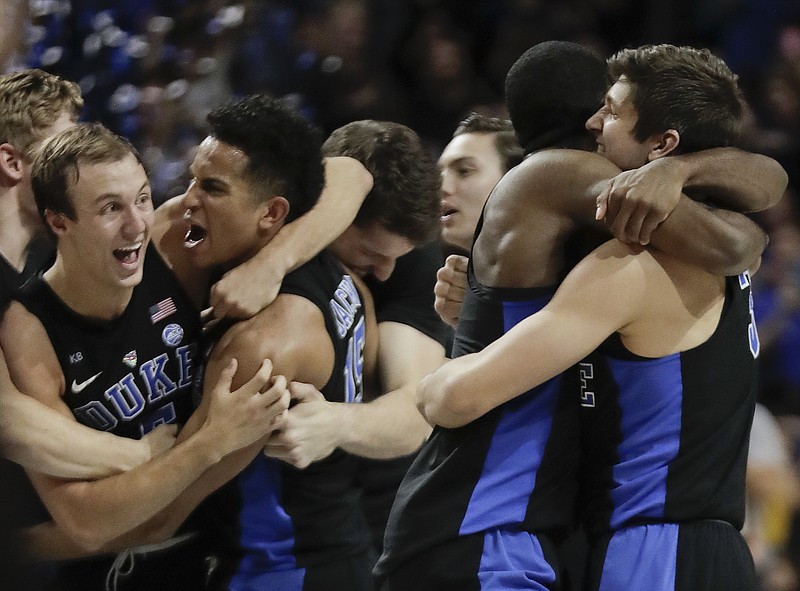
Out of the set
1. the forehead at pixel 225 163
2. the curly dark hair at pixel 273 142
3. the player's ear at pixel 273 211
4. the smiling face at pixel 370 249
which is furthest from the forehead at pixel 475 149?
the forehead at pixel 225 163

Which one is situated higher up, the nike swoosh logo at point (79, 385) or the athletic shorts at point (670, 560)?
the athletic shorts at point (670, 560)

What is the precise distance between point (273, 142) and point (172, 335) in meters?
0.65

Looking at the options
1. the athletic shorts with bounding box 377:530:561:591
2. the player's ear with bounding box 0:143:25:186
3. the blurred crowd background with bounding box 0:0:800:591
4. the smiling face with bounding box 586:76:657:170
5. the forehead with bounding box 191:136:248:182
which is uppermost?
the smiling face with bounding box 586:76:657:170

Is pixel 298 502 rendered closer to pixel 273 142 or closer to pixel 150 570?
pixel 150 570

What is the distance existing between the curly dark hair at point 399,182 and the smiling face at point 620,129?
1.04m

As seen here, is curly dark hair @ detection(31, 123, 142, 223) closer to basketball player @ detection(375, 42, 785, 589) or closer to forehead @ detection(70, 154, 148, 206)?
forehead @ detection(70, 154, 148, 206)

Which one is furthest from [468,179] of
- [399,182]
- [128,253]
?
[128,253]

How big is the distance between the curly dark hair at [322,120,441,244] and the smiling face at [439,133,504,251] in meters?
0.24

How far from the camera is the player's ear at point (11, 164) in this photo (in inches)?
158

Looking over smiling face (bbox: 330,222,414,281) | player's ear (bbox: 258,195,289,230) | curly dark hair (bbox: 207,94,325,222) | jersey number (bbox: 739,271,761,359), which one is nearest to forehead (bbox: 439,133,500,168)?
smiling face (bbox: 330,222,414,281)

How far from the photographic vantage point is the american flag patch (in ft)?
11.5

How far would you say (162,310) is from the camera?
11.6ft

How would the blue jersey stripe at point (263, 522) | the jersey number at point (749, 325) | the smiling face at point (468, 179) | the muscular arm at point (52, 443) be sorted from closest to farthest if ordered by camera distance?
the jersey number at point (749, 325), the muscular arm at point (52, 443), the blue jersey stripe at point (263, 522), the smiling face at point (468, 179)

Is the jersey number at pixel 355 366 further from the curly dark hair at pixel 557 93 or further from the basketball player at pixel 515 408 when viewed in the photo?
the curly dark hair at pixel 557 93
